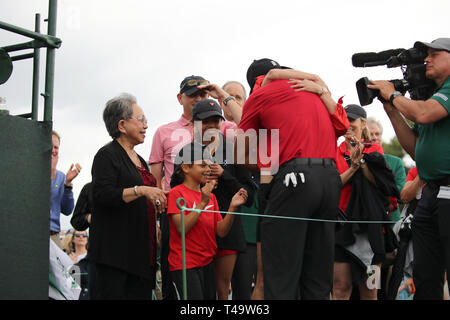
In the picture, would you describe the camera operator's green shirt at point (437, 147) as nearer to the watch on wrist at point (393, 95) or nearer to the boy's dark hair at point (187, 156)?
the watch on wrist at point (393, 95)

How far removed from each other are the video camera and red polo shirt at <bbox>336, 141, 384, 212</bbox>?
4.63 feet

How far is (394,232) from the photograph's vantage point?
19.5ft

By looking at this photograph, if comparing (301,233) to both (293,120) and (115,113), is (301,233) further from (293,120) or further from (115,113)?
(115,113)

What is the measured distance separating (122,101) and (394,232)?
2.97 metres

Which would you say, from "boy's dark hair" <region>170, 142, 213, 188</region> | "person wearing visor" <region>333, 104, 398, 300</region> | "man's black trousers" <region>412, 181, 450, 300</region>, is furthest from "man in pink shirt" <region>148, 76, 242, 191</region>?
"man's black trousers" <region>412, 181, 450, 300</region>

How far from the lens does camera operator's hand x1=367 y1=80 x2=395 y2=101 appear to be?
4.51m

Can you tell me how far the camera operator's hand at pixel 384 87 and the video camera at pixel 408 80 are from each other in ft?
0.11

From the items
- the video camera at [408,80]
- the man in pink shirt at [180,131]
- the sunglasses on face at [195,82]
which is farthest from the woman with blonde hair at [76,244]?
the video camera at [408,80]

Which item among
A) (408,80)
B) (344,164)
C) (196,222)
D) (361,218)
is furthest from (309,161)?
(344,164)

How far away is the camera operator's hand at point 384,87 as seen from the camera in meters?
4.51

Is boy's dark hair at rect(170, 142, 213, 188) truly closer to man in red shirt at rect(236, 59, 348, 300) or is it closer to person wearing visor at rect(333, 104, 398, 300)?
man in red shirt at rect(236, 59, 348, 300)

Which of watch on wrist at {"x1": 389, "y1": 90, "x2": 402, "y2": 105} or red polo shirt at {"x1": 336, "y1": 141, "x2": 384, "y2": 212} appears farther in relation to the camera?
red polo shirt at {"x1": 336, "y1": 141, "x2": 384, "y2": 212}

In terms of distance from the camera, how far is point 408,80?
455 centimetres
